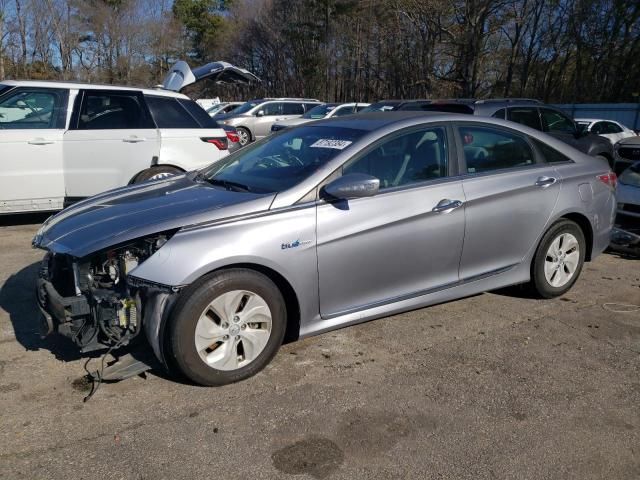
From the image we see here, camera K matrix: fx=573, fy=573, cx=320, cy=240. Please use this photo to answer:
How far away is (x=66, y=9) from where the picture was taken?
3922 cm

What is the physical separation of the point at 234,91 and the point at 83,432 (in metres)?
56.8

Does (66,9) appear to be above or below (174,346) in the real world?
above

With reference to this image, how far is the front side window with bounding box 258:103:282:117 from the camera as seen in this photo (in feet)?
69.6

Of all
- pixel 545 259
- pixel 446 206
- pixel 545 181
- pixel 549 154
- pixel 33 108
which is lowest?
pixel 545 259

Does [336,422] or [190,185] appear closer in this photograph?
[336,422]

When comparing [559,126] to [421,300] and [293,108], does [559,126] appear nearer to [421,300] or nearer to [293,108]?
[421,300]

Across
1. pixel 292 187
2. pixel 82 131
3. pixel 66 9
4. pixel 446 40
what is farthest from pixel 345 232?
pixel 66 9

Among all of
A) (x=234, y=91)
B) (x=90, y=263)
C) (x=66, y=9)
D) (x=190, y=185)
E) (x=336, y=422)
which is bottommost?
(x=336, y=422)

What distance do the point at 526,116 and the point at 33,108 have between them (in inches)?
297

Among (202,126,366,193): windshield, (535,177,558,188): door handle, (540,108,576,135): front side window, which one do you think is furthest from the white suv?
(540,108,576,135): front side window

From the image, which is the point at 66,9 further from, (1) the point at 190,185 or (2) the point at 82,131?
(1) the point at 190,185

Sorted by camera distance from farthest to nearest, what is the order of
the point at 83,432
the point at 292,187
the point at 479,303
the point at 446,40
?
1. the point at 446,40
2. the point at 479,303
3. the point at 292,187
4. the point at 83,432

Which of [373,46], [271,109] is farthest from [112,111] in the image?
[373,46]

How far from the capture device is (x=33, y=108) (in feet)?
22.5
